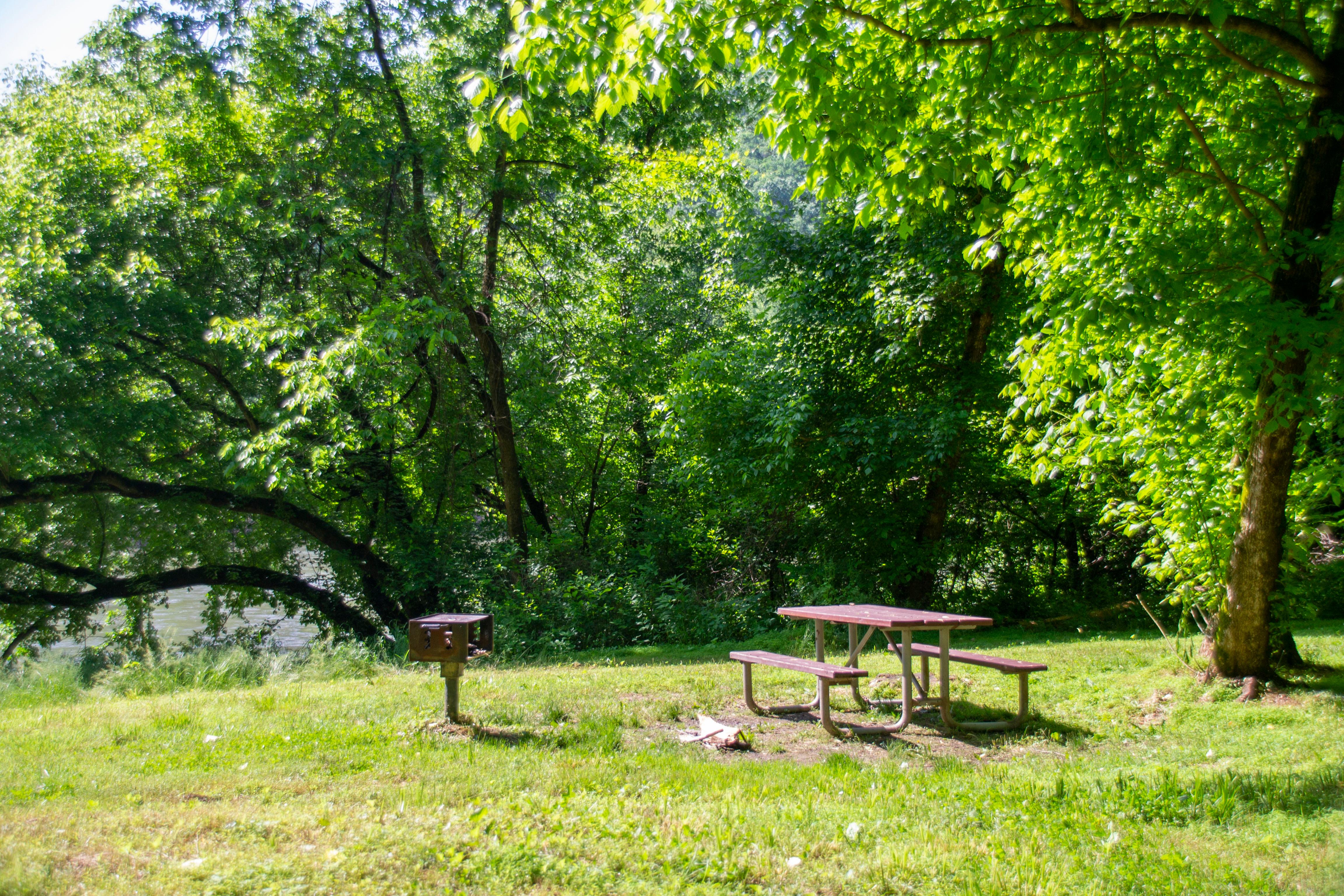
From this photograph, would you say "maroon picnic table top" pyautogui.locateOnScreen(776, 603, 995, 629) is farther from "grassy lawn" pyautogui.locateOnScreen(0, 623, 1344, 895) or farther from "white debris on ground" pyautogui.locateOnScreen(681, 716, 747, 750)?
"white debris on ground" pyautogui.locateOnScreen(681, 716, 747, 750)

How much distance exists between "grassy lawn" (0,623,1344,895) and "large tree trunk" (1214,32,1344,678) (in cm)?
50

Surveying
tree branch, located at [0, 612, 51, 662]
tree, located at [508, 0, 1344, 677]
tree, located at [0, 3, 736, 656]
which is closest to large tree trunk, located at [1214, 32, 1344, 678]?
tree, located at [508, 0, 1344, 677]

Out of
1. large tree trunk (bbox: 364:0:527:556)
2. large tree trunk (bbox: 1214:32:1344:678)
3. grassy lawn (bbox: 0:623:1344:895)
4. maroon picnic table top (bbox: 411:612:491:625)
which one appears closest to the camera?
grassy lawn (bbox: 0:623:1344:895)

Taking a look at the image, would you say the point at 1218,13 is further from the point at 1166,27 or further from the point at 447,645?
the point at 447,645

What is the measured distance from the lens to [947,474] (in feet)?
46.3

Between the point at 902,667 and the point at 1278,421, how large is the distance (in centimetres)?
310

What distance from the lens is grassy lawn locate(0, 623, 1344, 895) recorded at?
145 inches

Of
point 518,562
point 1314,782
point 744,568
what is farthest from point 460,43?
point 1314,782

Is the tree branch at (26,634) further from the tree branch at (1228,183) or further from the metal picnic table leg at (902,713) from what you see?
the tree branch at (1228,183)

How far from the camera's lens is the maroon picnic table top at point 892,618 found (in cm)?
620

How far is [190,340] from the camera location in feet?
47.0

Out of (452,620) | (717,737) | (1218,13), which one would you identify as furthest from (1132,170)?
(452,620)

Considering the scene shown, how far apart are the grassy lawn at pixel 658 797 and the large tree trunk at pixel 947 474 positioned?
20.5 feet

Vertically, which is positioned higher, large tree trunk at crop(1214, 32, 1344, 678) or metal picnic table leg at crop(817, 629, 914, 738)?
large tree trunk at crop(1214, 32, 1344, 678)
